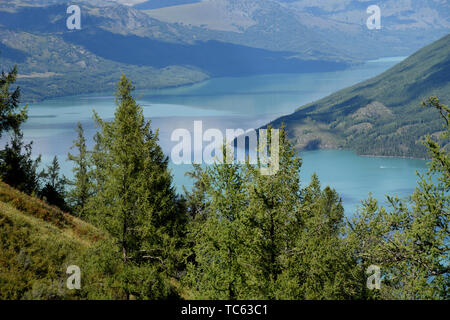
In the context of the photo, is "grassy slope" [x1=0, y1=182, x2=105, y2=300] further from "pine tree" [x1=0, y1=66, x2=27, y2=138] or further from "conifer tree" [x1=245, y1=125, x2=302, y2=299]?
"conifer tree" [x1=245, y1=125, x2=302, y2=299]

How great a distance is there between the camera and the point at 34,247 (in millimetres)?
18766

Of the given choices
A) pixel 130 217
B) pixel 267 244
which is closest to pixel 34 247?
pixel 130 217

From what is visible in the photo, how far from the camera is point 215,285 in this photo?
1559cm

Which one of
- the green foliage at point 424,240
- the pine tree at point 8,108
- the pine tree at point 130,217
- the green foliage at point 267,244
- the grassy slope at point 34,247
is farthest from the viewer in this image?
the pine tree at point 8,108

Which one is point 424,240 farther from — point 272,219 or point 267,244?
point 267,244

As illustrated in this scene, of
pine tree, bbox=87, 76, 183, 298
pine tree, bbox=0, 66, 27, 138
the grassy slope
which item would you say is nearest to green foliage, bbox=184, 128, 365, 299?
pine tree, bbox=87, 76, 183, 298

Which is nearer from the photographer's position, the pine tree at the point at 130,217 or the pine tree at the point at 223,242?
the pine tree at the point at 223,242

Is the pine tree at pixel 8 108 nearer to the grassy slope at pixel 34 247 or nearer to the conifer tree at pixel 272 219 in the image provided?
the grassy slope at pixel 34 247

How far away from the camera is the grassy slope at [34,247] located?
1558 cm

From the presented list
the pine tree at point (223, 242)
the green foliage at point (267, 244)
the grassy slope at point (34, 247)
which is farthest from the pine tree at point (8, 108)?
the green foliage at point (267, 244)

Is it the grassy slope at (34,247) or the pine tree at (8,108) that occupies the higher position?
the pine tree at (8,108)

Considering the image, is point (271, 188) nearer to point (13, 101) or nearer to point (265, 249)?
point (265, 249)
